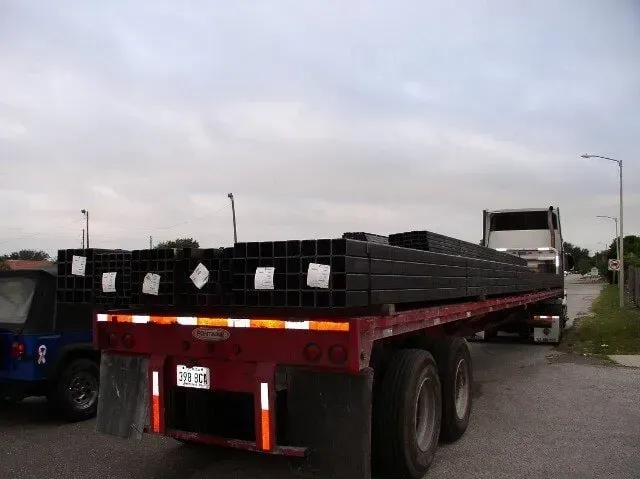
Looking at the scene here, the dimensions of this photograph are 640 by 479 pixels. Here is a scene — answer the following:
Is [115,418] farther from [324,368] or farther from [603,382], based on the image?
[603,382]

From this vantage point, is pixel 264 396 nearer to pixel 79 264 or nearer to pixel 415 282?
pixel 415 282

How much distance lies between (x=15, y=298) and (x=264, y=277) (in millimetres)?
3970

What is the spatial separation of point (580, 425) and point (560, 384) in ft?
8.45

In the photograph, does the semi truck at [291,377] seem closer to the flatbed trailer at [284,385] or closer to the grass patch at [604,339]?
the flatbed trailer at [284,385]

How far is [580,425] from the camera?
21.1ft

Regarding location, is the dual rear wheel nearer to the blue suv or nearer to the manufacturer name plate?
the manufacturer name plate

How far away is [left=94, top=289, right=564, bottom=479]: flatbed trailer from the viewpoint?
12.5ft

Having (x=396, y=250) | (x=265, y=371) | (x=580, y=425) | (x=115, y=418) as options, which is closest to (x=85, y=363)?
(x=115, y=418)

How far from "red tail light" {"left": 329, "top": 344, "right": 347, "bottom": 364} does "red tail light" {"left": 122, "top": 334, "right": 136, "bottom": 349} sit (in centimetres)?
175

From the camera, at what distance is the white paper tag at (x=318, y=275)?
3.70 m

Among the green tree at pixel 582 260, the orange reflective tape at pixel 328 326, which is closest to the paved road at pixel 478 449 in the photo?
the orange reflective tape at pixel 328 326

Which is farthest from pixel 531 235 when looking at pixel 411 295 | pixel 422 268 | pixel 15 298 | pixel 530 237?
pixel 15 298

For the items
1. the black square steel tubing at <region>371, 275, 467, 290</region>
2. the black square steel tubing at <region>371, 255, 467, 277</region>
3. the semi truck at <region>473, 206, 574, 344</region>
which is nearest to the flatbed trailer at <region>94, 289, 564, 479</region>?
the black square steel tubing at <region>371, 275, 467, 290</region>

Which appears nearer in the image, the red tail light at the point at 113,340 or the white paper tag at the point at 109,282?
the red tail light at the point at 113,340
